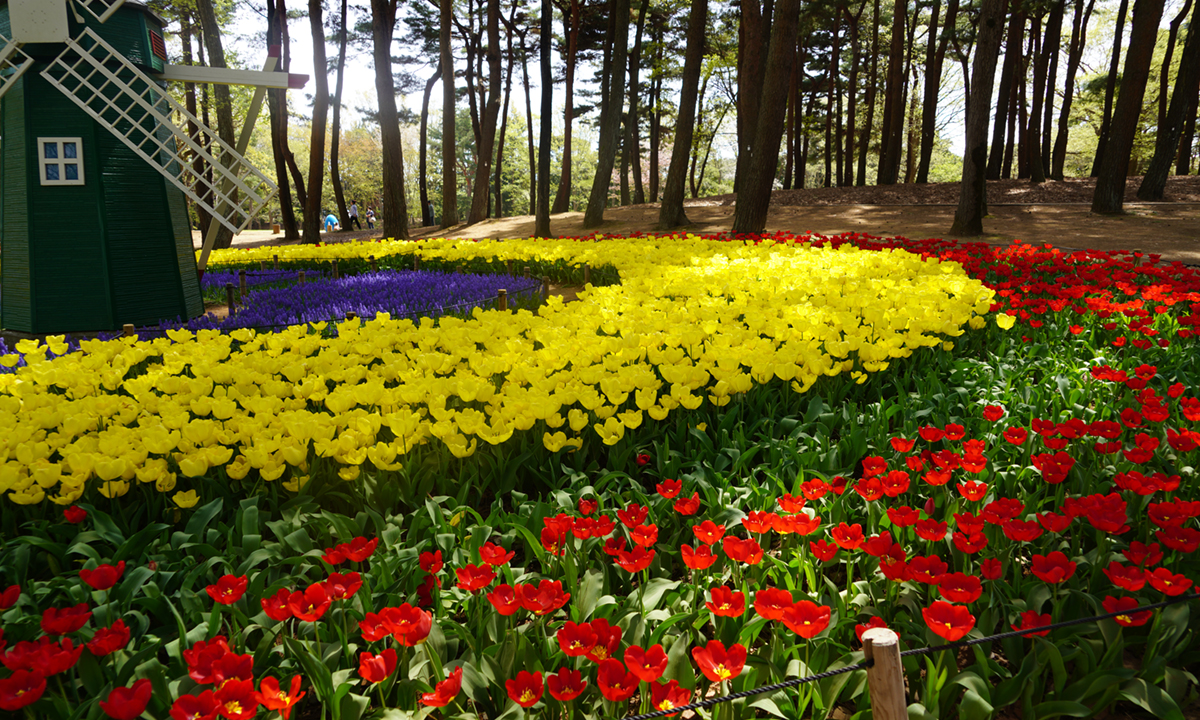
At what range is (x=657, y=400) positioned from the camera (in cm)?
349

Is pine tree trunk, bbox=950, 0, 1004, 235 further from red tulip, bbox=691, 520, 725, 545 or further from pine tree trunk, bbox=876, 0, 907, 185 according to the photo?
red tulip, bbox=691, 520, 725, 545

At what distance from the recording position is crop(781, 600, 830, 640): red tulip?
1.55 metres

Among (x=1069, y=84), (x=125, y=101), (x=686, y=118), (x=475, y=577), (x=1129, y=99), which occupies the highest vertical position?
(x=1069, y=84)

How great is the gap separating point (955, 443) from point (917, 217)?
16.3 m

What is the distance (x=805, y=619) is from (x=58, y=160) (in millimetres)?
8484

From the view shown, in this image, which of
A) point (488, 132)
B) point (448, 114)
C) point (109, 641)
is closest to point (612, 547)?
point (109, 641)

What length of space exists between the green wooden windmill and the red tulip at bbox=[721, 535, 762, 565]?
744 centimetres

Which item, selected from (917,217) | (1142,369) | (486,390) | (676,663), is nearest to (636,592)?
(676,663)

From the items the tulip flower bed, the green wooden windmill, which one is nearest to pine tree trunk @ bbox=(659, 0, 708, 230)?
the green wooden windmill

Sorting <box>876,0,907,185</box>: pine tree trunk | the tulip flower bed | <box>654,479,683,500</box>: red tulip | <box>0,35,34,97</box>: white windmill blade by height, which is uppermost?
<box>876,0,907,185</box>: pine tree trunk

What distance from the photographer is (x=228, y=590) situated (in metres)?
1.81

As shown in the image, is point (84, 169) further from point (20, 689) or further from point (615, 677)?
point (615, 677)

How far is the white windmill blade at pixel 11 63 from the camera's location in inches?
263

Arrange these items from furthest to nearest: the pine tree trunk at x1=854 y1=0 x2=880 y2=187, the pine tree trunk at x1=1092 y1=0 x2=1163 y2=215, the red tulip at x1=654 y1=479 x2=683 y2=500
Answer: the pine tree trunk at x1=854 y1=0 x2=880 y2=187
the pine tree trunk at x1=1092 y1=0 x2=1163 y2=215
the red tulip at x1=654 y1=479 x2=683 y2=500
